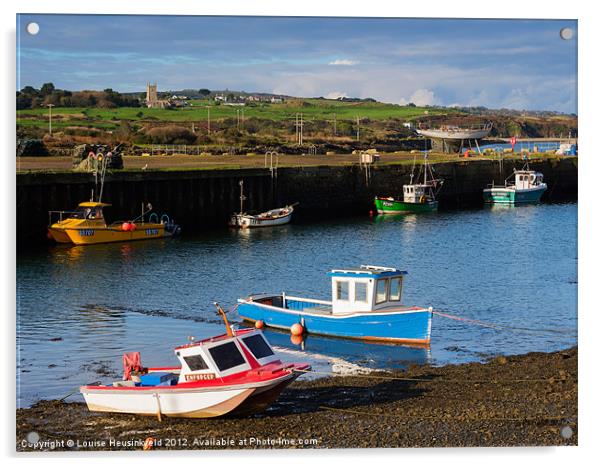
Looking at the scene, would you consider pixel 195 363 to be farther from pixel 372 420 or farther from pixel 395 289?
pixel 395 289

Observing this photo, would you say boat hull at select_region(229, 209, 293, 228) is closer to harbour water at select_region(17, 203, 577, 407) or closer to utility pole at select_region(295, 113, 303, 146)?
harbour water at select_region(17, 203, 577, 407)

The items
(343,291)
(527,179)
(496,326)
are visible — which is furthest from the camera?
(527,179)

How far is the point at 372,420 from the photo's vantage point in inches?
522

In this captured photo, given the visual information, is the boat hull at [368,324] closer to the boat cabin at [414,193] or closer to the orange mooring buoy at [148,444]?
the orange mooring buoy at [148,444]

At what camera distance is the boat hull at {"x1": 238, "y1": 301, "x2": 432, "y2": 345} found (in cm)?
1912

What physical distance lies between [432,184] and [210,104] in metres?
28.2

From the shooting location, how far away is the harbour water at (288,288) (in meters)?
18.4

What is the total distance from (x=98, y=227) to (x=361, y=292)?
1577 centimetres

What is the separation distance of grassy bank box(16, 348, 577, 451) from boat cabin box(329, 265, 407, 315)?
3.58m

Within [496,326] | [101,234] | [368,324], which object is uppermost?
[101,234]

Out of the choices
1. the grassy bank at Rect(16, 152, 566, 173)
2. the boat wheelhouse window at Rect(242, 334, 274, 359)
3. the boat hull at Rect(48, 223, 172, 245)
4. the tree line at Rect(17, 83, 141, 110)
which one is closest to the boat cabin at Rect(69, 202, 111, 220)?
the boat hull at Rect(48, 223, 172, 245)

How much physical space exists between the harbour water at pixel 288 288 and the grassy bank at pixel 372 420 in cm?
104

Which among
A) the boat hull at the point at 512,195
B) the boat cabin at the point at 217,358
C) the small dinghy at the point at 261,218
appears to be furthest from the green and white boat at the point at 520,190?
the boat cabin at the point at 217,358

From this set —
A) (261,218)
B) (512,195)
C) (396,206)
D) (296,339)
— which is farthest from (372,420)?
(512,195)
